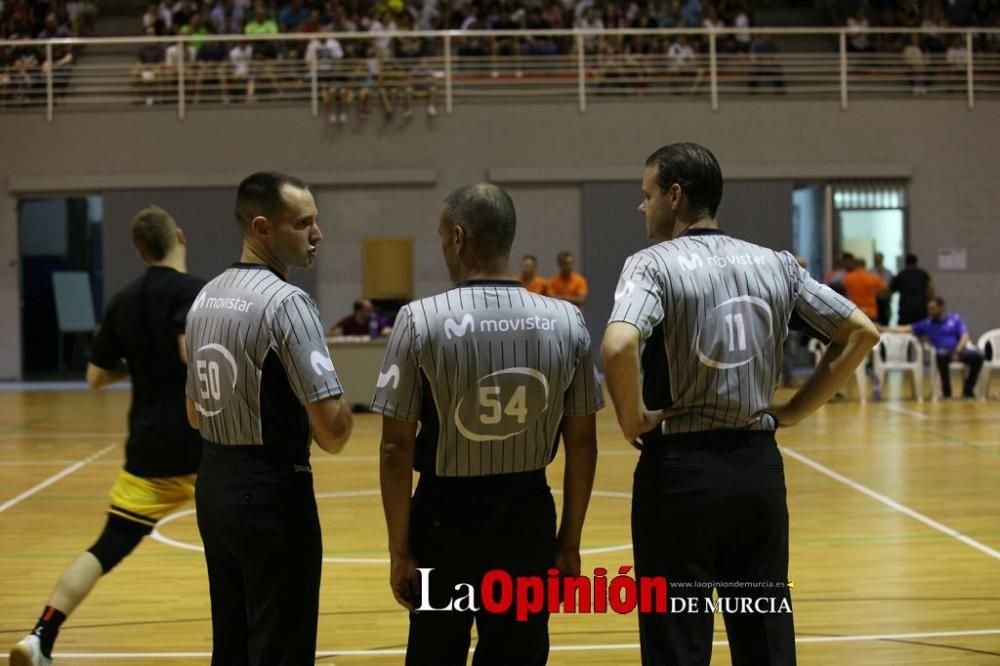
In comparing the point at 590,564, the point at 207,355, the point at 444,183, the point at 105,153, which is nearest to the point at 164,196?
the point at 105,153

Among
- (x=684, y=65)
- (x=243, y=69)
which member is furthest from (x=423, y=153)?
(x=684, y=65)

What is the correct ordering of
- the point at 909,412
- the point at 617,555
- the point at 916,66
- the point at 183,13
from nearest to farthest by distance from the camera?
the point at 617,555 < the point at 909,412 < the point at 916,66 < the point at 183,13

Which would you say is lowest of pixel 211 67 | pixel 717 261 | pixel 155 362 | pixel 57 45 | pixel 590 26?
pixel 155 362

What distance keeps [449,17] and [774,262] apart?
1976 cm

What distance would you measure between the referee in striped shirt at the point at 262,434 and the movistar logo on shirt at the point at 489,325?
46cm

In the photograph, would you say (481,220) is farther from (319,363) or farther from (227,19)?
(227,19)

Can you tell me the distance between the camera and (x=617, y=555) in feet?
25.8

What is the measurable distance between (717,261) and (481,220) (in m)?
0.70

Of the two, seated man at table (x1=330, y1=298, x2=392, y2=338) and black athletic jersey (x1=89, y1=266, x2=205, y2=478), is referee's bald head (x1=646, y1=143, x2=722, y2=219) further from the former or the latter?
seated man at table (x1=330, y1=298, x2=392, y2=338)

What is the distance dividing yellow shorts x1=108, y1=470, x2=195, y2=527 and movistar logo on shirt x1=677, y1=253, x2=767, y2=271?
8.76 feet

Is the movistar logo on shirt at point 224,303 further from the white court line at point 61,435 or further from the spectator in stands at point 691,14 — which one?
the spectator in stands at point 691,14

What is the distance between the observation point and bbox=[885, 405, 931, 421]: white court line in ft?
49.1

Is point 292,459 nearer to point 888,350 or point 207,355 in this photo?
point 207,355

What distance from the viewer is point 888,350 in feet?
57.7
